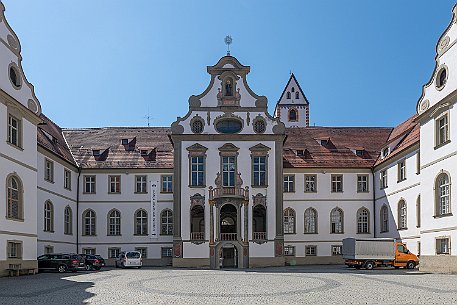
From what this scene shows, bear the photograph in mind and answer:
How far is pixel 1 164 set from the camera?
30.8 meters

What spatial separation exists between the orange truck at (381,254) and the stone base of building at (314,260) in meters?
9.51

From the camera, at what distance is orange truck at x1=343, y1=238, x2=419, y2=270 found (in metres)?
39.5

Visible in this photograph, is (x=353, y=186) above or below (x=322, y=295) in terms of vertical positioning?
above

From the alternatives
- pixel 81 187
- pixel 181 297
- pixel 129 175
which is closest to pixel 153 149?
pixel 129 175

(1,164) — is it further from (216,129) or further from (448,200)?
(448,200)

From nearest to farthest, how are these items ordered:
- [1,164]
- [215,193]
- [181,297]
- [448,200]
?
[181,297], [1,164], [448,200], [215,193]

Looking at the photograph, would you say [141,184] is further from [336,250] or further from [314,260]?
[336,250]

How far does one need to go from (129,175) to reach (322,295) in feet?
103

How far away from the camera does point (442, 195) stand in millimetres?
33688

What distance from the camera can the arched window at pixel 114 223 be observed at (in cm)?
4925

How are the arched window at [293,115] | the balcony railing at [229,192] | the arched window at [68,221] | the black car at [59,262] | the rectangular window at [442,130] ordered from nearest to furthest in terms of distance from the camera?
the rectangular window at [442,130] < the black car at [59,262] < the balcony railing at [229,192] < the arched window at [68,221] < the arched window at [293,115]

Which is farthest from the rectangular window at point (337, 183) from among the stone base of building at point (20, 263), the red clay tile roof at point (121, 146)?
the stone base of building at point (20, 263)

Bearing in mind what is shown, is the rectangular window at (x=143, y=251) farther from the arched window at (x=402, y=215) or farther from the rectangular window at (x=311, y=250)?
the arched window at (x=402, y=215)

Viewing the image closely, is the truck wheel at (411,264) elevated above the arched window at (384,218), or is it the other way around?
the arched window at (384,218)
